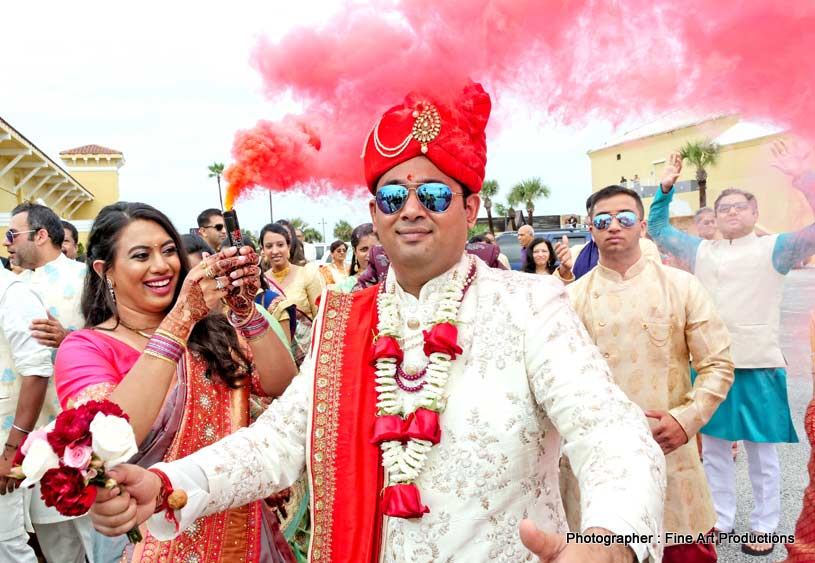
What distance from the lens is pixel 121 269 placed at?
2.68 m

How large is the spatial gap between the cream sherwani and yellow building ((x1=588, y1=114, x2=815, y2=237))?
0.88 m

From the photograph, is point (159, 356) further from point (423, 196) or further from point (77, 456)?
point (423, 196)

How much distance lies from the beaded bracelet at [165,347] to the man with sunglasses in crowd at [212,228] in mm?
2910

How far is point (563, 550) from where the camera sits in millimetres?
1262

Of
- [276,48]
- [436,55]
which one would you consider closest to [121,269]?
[276,48]

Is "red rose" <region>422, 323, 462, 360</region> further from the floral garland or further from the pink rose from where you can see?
the pink rose

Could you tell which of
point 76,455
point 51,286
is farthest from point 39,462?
point 51,286

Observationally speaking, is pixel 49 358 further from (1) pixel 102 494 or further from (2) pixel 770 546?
(2) pixel 770 546

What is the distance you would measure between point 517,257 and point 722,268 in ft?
30.0

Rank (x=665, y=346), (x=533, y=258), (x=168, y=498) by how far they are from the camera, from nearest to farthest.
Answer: (x=168, y=498)
(x=665, y=346)
(x=533, y=258)

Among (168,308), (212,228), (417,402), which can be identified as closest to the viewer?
(417,402)

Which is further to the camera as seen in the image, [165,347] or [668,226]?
[668,226]

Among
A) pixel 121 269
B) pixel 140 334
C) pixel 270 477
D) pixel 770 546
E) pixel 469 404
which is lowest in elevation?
pixel 770 546

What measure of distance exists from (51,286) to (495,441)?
3.91 m
